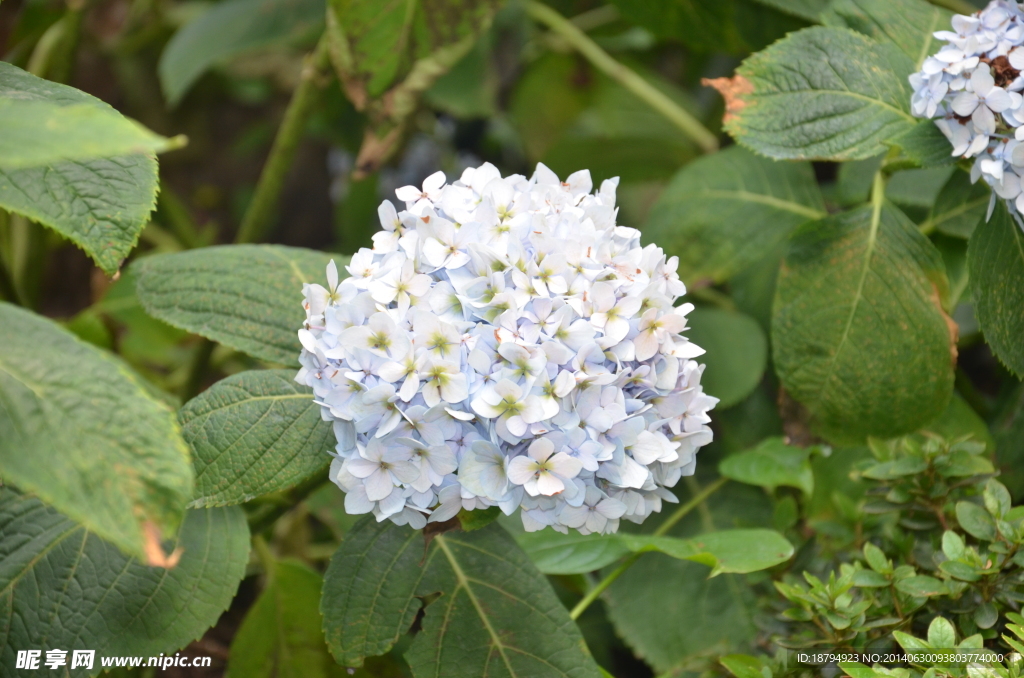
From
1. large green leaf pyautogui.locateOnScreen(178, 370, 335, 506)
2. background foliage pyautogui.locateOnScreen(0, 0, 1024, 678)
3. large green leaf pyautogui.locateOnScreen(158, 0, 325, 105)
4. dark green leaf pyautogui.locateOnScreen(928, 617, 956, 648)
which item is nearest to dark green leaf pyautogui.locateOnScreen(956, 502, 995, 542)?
background foliage pyautogui.locateOnScreen(0, 0, 1024, 678)

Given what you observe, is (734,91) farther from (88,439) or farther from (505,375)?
(88,439)

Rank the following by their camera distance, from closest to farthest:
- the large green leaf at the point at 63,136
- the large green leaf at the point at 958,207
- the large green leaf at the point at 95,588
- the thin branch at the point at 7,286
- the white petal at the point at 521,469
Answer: the large green leaf at the point at 63,136, the white petal at the point at 521,469, the large green leaf at the point at 95,588, the large green leaf at the point at 958,207, the thin branch at the point at 7,286

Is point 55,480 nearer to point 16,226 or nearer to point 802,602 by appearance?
point 802,602

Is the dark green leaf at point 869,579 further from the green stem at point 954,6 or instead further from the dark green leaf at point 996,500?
the green stem at point 954,6

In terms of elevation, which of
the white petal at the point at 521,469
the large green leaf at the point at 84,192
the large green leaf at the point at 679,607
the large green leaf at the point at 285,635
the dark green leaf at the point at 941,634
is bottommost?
the large green leaf at the point at 679,607

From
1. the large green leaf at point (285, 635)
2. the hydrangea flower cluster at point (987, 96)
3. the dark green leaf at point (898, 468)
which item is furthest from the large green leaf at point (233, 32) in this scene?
the dark green leaf at point (898, 468)

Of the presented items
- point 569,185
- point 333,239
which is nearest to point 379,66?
point 569,185

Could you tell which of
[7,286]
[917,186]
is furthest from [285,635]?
[917,186]
